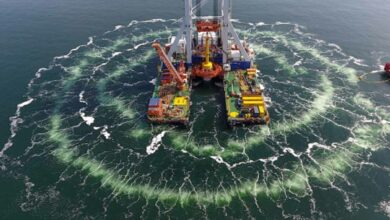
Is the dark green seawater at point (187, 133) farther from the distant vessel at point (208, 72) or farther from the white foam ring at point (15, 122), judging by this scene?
the distant vessel at point (208, 72)

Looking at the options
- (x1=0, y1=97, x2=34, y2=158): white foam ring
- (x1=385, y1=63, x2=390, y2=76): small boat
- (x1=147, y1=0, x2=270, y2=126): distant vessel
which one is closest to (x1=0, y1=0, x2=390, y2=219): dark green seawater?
(x1=0, y1=97, x2=34, y2=158): white foam ring

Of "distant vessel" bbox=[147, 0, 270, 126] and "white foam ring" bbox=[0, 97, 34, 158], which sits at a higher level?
"distant vessel" bbox=[147, 0, 270, 126]

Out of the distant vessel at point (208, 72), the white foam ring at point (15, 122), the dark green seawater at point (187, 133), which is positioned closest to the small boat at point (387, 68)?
the dark green seawater at point (187, 133)

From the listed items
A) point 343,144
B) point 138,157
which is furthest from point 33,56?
point 343,144

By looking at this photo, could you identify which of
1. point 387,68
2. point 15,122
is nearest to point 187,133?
point 15,122

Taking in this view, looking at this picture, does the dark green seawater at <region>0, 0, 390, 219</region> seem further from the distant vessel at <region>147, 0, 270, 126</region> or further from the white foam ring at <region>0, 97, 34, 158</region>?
the distant vessel at <region>147, 0, 270, 126</region>

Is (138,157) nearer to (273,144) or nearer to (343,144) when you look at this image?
(273,144)

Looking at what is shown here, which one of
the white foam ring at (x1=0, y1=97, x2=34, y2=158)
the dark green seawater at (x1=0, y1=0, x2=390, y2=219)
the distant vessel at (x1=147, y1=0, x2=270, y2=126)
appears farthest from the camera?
the distant vessel at (x1=147, y1=0, x2=270, y2=126)

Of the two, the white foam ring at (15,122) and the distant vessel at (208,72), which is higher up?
the distant vessel at (208,72)
